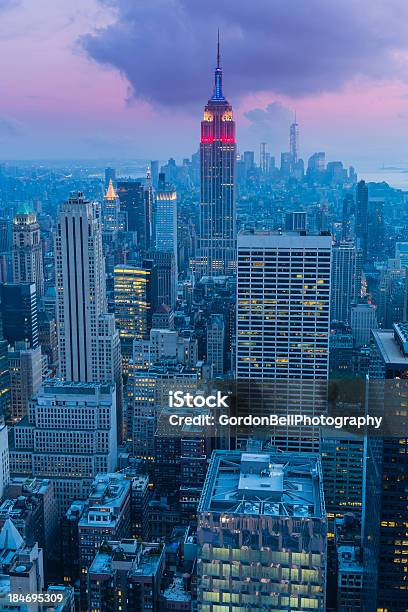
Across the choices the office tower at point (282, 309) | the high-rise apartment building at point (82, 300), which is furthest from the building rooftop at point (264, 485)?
the high-rise apartment building at point (82, 300)

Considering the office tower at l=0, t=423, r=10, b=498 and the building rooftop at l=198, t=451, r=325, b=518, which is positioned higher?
the building rooftop at l=198, t=451, r=325, b=518

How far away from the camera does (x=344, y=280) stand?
769 inches

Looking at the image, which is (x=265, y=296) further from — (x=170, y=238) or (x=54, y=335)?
(x=170, y=238)

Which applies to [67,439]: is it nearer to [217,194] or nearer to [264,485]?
[264,485]

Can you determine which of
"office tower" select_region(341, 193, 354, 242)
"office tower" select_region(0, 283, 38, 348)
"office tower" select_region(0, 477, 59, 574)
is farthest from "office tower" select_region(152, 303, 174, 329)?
"office tower" select_region(341, 193, 354, 242)

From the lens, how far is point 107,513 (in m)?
9.00

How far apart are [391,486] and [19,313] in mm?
11380

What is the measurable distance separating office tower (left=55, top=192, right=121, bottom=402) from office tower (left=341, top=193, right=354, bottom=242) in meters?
11.0

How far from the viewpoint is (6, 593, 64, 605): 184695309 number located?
272 inches

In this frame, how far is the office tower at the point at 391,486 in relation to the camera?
6.36m

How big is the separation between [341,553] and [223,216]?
19.3 metres

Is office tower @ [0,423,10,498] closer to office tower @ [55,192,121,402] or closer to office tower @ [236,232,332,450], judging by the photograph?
office tower @ [55,192,121,402]

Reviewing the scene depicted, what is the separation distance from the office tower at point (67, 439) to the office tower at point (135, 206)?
54.5 ft

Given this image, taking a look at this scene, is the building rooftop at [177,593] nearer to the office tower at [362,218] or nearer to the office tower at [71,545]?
the office tower at [71,545]
